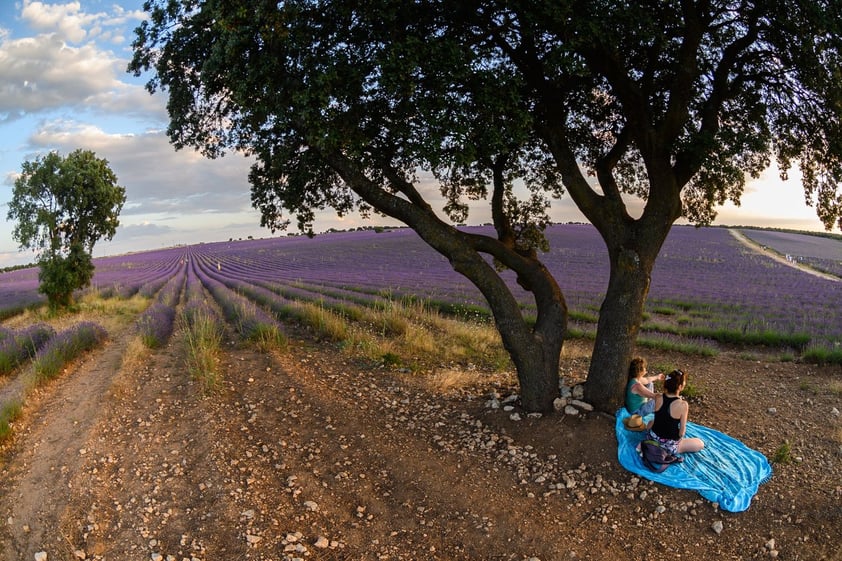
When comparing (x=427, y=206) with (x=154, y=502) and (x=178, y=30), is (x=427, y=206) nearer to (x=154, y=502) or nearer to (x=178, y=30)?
(x=178, y=30)

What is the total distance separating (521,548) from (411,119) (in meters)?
5.33

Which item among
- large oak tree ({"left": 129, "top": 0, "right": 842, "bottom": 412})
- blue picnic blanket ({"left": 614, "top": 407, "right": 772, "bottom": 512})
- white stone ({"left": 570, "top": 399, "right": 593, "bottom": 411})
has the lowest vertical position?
blue picnic blanket ({"left": 614, "top": 407, "right": 772, "bottom": 512})

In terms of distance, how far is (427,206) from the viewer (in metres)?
8.23

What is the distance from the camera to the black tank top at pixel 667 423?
20.3ft

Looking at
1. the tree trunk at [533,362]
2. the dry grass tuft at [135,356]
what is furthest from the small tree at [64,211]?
the tree trunk at [533,362]

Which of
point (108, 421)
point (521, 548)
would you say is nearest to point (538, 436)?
point (521, 548)

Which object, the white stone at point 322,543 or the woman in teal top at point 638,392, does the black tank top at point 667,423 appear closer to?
the woman in teal top at point 638,392

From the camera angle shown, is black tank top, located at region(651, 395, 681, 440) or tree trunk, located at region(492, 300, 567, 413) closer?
black tank top, located at region(651, 395, 681, 440)

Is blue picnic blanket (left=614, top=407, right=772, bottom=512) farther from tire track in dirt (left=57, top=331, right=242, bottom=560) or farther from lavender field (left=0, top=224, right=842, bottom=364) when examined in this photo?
lavender field (left=0, top=224, right=842, bottom=364)

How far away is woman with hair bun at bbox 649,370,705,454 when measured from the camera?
612cm

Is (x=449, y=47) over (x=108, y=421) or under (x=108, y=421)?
over

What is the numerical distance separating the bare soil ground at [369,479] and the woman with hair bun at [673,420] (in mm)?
573

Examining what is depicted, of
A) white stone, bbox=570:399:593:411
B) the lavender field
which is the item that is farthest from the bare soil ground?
the lavender field

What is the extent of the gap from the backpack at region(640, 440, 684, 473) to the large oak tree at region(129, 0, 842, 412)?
4.44 ft
